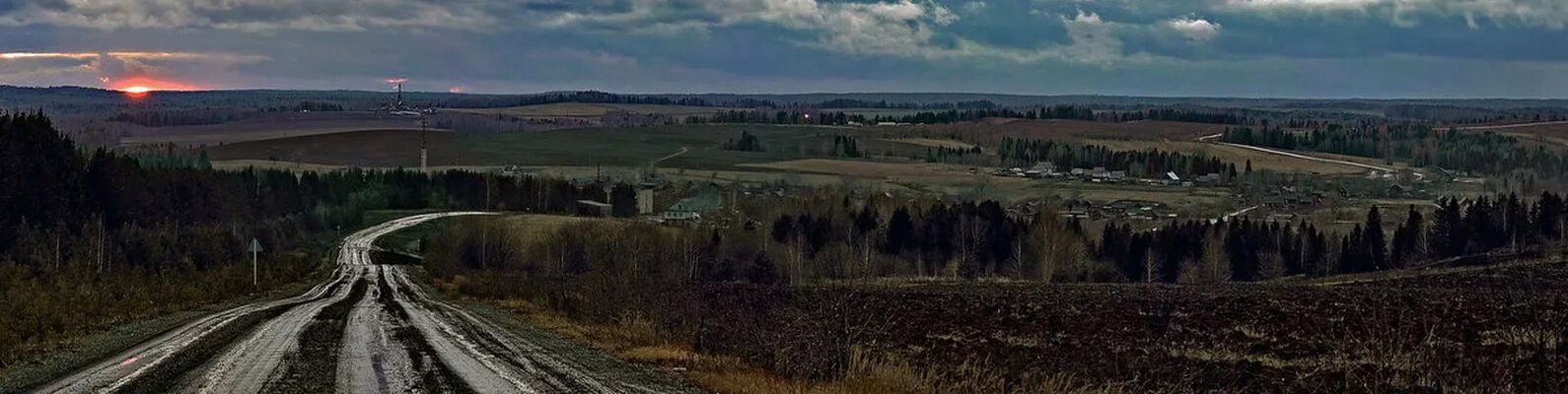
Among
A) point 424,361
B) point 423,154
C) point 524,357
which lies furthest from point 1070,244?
point 423,154

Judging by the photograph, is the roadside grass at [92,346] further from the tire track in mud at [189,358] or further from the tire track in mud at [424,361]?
the tire track in mud at [424,361]

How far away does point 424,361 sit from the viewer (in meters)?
18.6

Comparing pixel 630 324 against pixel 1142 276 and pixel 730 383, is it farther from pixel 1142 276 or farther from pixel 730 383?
pixel 1142 276

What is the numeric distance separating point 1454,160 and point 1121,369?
7925 inches

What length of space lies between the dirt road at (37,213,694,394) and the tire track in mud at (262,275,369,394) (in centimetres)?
1

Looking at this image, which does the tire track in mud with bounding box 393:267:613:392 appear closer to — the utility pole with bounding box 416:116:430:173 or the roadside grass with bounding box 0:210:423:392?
the roadside grass with bounding box 0:210:423:392

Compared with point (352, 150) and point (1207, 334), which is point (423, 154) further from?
point (1207, 334)

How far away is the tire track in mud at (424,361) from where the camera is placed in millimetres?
15742

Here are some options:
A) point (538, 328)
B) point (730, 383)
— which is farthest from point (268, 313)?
point (730, 383)

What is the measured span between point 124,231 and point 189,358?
57390 millimetres

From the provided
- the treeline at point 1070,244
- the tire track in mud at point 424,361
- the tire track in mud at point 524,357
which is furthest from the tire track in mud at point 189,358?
the treeline at point 1070,244

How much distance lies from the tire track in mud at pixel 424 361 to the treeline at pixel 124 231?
18.6ft

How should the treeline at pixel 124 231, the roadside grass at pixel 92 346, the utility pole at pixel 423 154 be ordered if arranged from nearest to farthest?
the roadside grass at pixel 92 346 < the treeline at pixel 124 231 < the utility pole at pixel 423 154

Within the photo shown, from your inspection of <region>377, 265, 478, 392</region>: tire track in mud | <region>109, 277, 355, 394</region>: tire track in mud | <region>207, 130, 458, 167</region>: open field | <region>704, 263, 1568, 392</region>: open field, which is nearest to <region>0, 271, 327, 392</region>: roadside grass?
<region>109, 277, 355, 394</region>: tire track in mud
